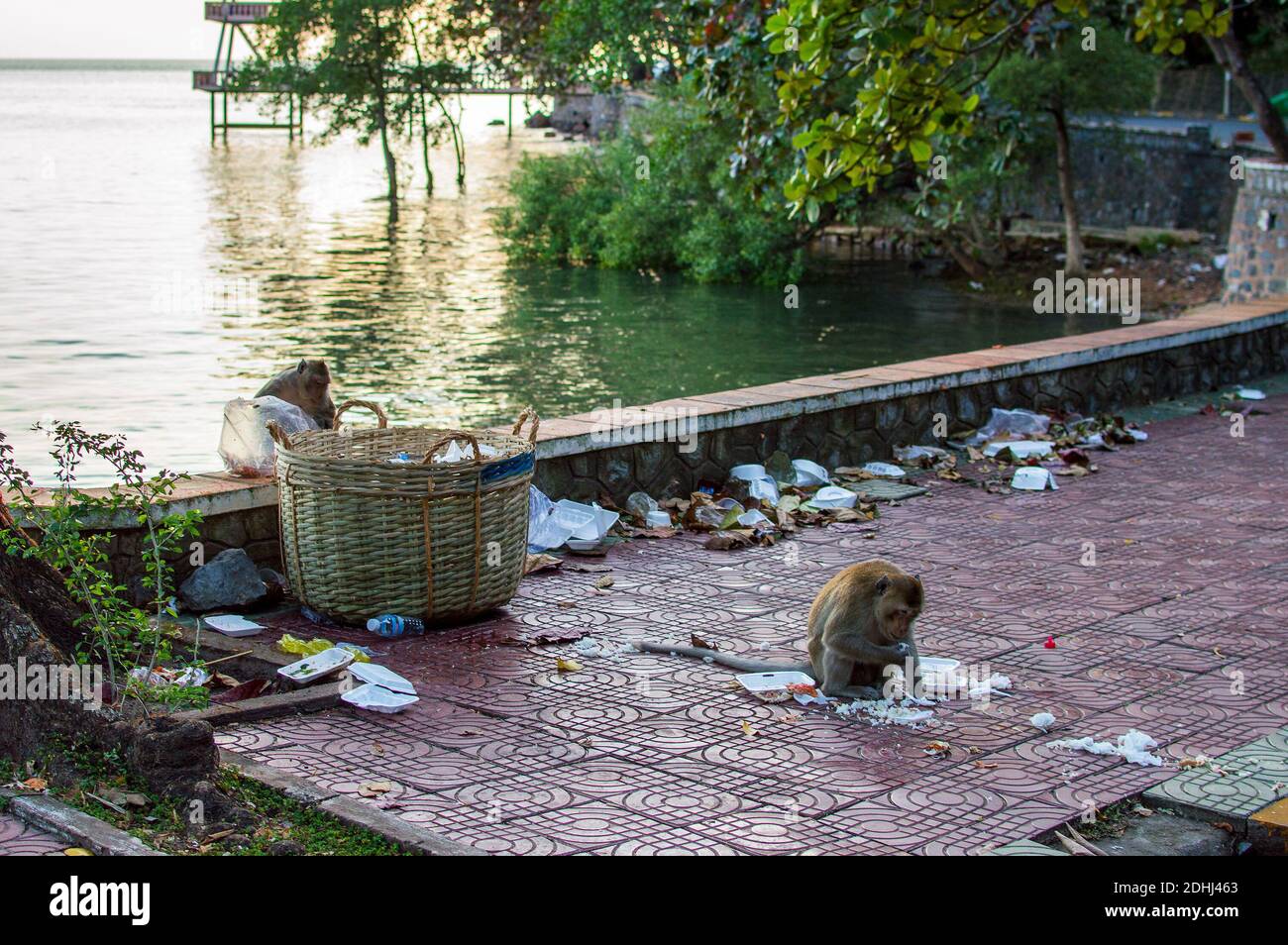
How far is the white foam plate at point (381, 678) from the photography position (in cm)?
563

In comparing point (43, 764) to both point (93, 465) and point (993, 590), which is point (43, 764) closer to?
point (993, 590)

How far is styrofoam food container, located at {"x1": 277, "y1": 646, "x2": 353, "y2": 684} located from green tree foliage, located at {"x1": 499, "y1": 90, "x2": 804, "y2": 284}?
1999cm

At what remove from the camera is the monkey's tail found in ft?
19.2

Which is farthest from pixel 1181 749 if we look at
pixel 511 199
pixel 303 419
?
pixel 511 199

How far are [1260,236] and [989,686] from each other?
1326cm

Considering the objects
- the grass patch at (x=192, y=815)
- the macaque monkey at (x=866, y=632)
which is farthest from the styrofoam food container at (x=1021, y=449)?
the grass patch at (x=192, y=815)

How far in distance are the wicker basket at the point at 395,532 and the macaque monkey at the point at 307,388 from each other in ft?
4.41

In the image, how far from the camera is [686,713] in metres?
5.54

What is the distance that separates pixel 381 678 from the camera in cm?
568

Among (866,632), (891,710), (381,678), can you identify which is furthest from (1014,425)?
(381,678)

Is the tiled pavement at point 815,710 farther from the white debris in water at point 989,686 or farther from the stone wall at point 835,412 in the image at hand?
the stone wall at point 835,412

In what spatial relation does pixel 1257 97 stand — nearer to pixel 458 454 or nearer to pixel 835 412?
pixel 835 412

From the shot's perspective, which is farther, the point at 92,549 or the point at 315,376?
the point at 315,376
